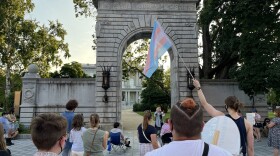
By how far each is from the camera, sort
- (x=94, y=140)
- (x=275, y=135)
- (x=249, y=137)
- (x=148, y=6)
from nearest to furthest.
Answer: (x=249, y=137) < (x=94, y=140) < (x=275, y=135) < (x=148, y=6)

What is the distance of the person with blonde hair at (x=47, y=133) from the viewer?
244 cm

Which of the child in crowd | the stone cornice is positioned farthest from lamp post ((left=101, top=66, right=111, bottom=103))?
the child in crowd

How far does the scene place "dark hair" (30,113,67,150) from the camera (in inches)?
96.0

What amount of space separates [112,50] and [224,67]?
1121 centimetres

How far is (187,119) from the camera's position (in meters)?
2.14

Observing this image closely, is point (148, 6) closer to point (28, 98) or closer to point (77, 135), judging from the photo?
point (28, 98)

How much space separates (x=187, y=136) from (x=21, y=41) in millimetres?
28747

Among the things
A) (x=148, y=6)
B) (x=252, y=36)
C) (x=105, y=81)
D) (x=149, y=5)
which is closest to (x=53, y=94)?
(x=105, y=81)

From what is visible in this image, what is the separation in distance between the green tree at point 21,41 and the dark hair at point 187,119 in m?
27.3

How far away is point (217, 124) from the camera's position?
3352 mm

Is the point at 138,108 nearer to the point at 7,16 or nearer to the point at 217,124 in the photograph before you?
the point at 7,16

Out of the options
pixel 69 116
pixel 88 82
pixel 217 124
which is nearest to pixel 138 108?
pixel 88 82

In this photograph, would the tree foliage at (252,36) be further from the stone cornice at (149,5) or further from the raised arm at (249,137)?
the raised arm at (249,137)

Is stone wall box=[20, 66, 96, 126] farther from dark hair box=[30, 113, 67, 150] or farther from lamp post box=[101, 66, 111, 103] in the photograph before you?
dark hair box=[30, 113, 67, 150]
